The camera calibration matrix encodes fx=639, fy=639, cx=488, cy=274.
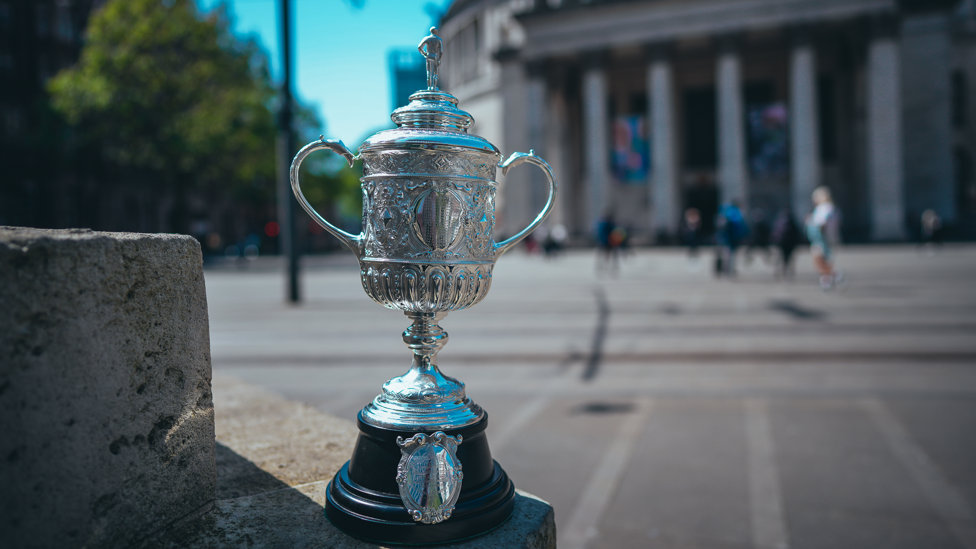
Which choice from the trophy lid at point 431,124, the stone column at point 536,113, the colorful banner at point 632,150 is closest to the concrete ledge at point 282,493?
the trophy lid at point 431,124

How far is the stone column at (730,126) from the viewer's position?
36562 millimetres

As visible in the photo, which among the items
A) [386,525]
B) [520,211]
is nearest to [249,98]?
[520,211]

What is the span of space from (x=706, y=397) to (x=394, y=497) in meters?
5.38

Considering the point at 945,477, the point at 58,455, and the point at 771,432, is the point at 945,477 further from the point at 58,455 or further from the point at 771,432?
the point at 58,455

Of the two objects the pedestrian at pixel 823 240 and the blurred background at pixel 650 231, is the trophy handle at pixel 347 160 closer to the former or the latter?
the blurred background at pixel 650 231

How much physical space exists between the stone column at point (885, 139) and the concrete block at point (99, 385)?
38961mm

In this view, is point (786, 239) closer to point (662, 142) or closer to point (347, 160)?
point (347, 160)

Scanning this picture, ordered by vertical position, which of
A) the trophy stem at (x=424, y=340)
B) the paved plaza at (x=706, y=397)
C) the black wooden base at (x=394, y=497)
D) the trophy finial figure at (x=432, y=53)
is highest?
the trophy finial figure at (x=432, y=53)

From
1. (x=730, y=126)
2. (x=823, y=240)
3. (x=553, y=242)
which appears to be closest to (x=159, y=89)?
(x=553, y=242)

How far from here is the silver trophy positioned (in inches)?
58.5

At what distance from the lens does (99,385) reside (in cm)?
126

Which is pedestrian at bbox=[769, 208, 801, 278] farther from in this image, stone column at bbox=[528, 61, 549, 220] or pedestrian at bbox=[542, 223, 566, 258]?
stone column at bbox=[528, 61, 549, 220]

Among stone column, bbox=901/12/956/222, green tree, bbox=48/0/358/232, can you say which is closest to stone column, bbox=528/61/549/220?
green tree, bbox=48/0/358/232

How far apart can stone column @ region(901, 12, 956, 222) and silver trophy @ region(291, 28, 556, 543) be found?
42.5m
